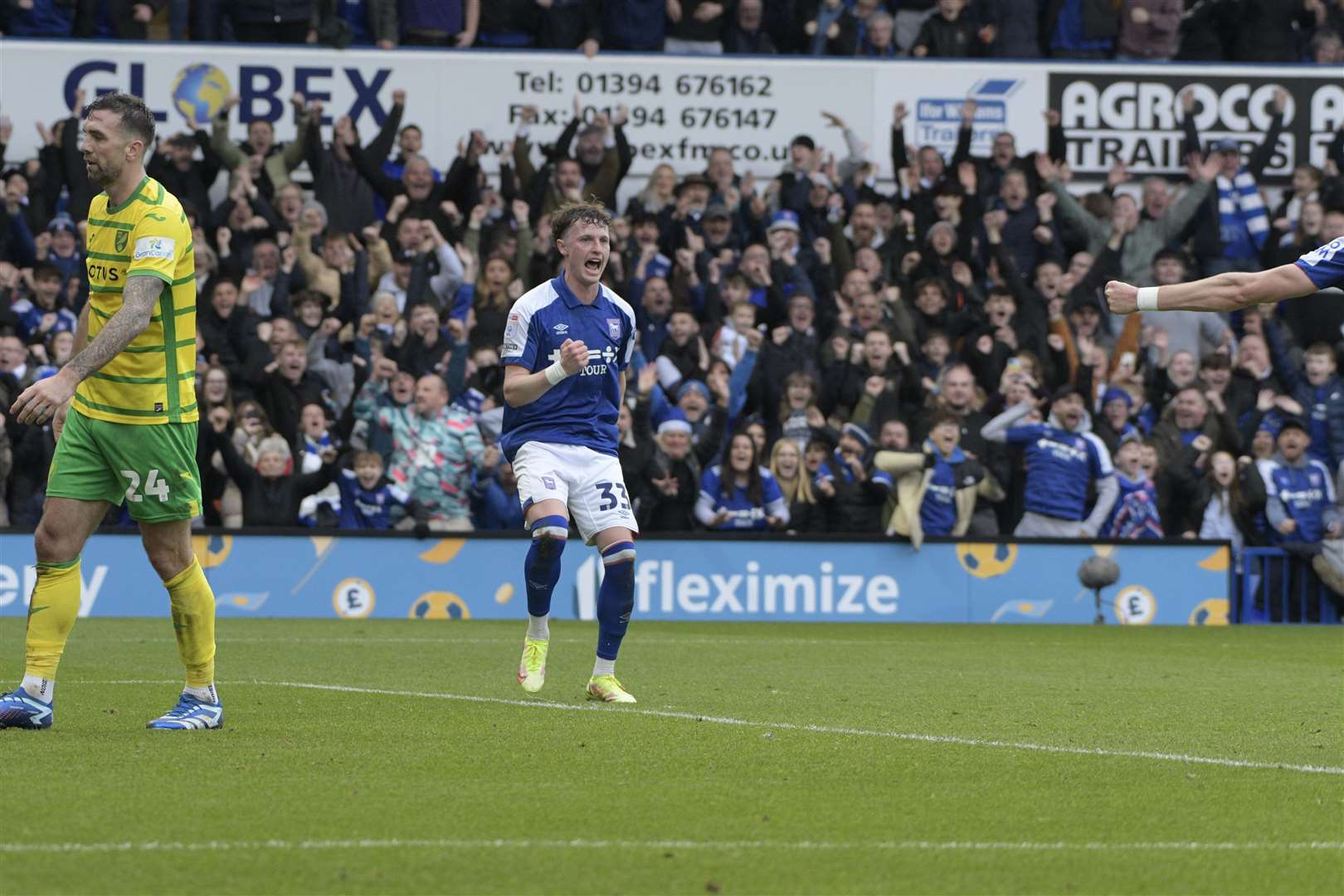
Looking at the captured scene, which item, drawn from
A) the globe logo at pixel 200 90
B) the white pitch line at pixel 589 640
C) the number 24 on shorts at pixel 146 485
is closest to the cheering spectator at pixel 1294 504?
the white pitch line at pixel 589 640

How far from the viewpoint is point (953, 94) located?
77.9 feet

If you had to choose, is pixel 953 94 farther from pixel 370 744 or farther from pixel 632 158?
pixel 370 744

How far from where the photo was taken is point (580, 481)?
10.1m

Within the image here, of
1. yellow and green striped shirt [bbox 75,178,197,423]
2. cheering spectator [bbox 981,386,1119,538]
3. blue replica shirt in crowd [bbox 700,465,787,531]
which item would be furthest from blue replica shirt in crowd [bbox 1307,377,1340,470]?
yellow and green striped shirt [bbox 75,178,197,423]

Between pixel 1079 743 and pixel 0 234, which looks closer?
pixel 1079 743

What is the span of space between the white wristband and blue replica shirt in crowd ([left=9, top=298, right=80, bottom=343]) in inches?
396

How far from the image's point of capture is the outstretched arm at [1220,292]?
23.5ft

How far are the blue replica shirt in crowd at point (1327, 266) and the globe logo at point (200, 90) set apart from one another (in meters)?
17.4

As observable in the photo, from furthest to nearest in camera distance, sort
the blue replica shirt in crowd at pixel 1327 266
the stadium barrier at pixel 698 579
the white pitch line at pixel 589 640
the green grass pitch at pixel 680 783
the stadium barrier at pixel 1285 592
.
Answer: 1. the stadium barrier at pixel 1285 592
2. the stadium barrier at pixel 698 579
3. the white pitch line at pixel 589 640
4. the blue replica shirt in crowd at pixel 1327 266
5. the green grass pitch at pixel 680 783

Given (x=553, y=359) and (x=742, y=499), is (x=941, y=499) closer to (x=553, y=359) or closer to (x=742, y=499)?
(x=742, y=499)

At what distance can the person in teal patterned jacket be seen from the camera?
17891 millimetres

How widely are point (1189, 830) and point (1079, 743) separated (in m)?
2.24

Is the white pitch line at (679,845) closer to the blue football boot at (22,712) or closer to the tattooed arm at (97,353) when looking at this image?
the tattooed arm at (97,353)

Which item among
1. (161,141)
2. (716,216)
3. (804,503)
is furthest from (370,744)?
(161,141)
